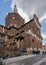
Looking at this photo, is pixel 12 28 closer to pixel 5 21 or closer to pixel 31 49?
pixel 5 21

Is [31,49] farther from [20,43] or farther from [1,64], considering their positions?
[1,64]

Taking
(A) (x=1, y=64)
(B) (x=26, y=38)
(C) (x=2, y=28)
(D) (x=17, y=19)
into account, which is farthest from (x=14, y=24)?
(A) (x=1, y=64)

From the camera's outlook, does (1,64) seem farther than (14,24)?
No

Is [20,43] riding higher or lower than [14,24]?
lower

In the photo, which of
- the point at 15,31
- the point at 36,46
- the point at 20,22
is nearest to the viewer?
the point at 36,46

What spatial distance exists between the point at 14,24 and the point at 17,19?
10.7ft

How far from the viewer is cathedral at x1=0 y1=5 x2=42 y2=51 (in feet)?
219

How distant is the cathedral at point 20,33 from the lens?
219 ft

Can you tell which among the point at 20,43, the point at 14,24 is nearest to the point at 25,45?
the point at 20,43

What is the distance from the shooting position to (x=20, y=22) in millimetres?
86000

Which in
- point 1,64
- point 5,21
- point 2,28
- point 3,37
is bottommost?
point 1,64

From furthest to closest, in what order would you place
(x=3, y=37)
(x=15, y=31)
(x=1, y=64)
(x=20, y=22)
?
1. (x=20, y=22)
2. (x=15, y=31)
3. (x=3, y=37)
4. (x=1, y=64)

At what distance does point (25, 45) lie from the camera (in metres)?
69.6

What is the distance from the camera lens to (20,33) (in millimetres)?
73375
